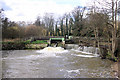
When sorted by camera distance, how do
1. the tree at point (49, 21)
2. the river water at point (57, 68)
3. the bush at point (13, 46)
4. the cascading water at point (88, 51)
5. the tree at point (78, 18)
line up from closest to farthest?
the river water at point (57, 68), the cascading water at point (88, 51), the bush at point (13, 46), the tree at point (78, 18), the tree at point (49, 21)

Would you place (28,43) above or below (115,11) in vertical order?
below

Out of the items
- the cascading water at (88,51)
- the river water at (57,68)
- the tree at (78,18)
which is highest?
the tree at (78,18)

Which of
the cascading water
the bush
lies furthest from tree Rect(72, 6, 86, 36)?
the bush

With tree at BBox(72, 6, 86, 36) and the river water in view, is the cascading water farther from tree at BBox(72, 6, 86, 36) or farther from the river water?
tree at BBox(72, 6, 86, 36)

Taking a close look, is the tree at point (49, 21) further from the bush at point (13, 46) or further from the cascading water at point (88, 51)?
the cascading water at point (88, 51)

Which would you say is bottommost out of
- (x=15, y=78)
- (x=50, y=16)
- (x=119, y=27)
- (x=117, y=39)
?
(x=15, y=78)

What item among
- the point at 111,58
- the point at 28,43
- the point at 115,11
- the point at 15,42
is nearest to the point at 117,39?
the point at 111,58

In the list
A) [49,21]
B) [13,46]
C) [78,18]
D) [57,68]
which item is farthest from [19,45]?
[49,21]

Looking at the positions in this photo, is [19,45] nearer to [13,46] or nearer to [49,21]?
[13,46]

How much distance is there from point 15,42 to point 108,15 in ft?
55.4

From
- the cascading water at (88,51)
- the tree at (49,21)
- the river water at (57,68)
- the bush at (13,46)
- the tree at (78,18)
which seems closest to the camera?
the river water at (57,68)

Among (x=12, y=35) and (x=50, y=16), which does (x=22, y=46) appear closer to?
(x=12, y=35)

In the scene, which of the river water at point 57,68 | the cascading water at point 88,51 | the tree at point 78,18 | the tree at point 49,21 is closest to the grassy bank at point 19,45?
the cascading water at point 88,51

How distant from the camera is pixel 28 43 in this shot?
74.4 ft
